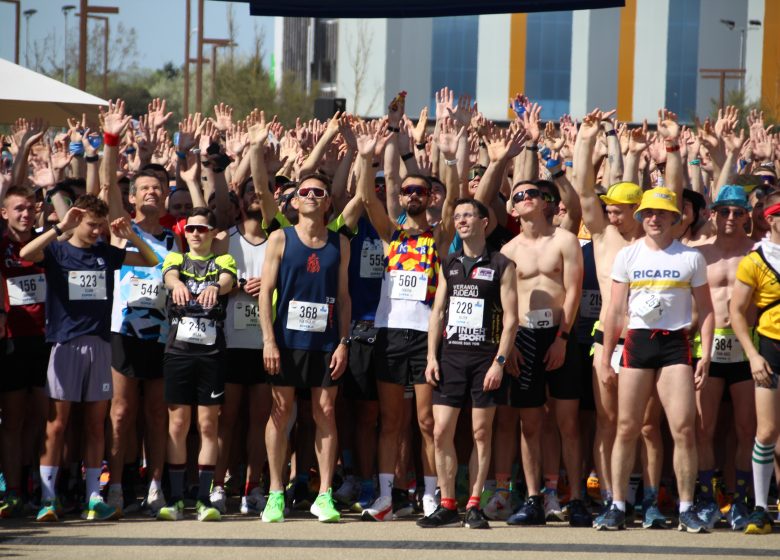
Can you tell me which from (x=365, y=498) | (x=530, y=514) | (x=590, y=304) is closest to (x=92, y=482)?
(x=365, y=498)

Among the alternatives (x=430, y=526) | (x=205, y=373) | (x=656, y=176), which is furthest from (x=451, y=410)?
(x=656, y=176)

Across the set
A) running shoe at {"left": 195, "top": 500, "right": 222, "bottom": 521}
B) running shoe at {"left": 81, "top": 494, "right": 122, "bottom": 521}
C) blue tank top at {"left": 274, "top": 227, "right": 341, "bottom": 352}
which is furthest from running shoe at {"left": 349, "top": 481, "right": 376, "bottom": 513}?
running shoe at {"left": 81, "top": 494, "right": 122, "bottom": 521}

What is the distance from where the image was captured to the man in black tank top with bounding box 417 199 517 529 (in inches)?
341

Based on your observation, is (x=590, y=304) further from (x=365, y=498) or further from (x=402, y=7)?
(x=402, y=7)

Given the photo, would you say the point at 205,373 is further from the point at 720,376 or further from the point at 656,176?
the point at 656,176

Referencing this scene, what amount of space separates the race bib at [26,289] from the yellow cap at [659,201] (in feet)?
13.4

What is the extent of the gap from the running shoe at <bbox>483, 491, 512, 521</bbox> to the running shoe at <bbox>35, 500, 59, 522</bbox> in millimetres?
2915

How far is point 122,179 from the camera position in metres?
10.4

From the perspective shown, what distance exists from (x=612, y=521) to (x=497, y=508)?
0.86 meters

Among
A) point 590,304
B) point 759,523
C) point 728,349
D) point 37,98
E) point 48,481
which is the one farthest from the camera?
point 37,98

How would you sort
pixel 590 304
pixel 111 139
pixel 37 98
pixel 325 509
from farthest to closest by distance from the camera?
pixel 37 98 → pixel 111 139 → pixel 590 304 → pixel 325 509

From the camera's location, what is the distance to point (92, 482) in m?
8.77

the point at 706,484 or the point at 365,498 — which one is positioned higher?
the point at 706,484

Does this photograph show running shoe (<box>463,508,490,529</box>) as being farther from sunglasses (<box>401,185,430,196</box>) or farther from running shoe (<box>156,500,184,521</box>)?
sunglasses (<box>401,185,430,196</box>)
